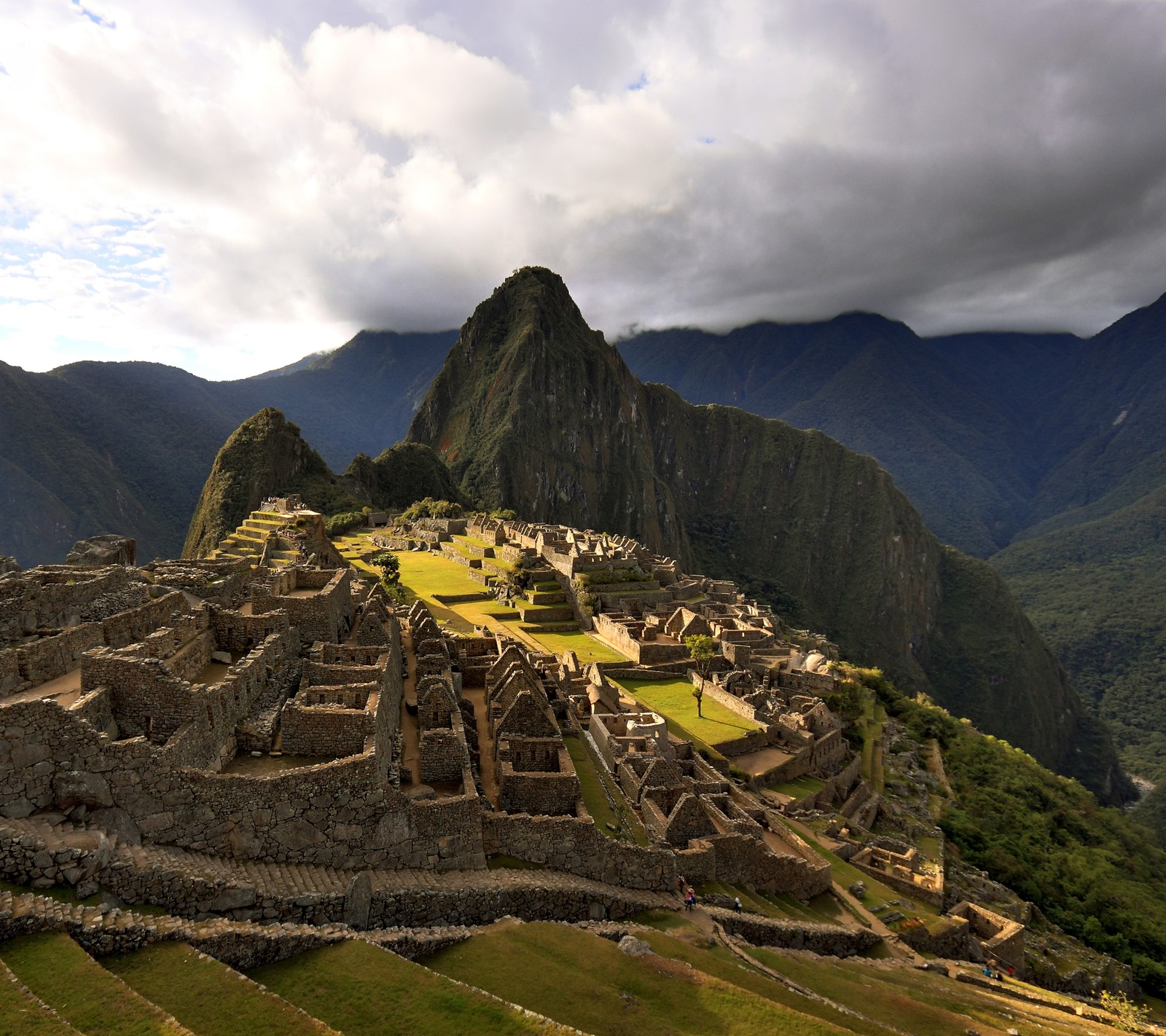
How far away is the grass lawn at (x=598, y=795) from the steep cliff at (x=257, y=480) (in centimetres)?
9398

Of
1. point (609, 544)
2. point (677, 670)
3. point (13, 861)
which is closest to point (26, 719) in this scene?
point (13, 861)

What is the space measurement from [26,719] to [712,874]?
53.8ft

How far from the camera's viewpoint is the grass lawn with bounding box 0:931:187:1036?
702cm

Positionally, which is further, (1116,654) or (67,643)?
(1116,654)

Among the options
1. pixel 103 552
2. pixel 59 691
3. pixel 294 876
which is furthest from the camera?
pixel 103 552

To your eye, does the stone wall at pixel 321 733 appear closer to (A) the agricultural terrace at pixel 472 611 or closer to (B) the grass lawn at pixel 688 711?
(B) the grass lawn at pixel 688 711

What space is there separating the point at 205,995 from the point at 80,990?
4.28 feet

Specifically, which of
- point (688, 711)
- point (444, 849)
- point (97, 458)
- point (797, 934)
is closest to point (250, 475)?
point (97, 458)

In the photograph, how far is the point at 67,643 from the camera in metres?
13.1

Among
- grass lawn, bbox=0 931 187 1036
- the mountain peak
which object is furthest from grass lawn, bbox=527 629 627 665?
the mountain peak

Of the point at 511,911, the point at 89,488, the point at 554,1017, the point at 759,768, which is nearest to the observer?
the point at 554,1017

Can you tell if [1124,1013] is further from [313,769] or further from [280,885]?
[313,769]

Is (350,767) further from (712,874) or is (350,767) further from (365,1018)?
(712,874)

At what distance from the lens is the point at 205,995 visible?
26.3 feet
